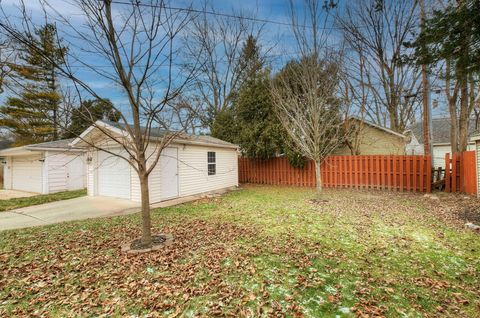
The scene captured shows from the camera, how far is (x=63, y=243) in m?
4.50

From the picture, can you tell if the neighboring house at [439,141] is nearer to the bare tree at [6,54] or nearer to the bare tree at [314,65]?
the bare tree at [314,65]

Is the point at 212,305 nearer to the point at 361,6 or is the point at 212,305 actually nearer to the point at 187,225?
the point at 187,225

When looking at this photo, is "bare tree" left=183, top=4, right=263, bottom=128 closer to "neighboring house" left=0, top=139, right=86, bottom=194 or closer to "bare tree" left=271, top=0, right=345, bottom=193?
"neighboring house" left=0, top=139, right=86, bottom=194

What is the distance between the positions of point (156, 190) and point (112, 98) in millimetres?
4406

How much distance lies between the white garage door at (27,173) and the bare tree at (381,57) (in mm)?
19300

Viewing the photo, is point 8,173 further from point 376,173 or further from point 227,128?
point 376,173

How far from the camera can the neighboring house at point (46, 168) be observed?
1216cm

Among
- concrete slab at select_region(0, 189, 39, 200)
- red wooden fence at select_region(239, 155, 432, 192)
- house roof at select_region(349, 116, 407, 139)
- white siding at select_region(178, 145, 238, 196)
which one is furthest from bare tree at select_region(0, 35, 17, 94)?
house roof at select_region(349, 116, 407, 139)

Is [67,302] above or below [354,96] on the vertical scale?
below

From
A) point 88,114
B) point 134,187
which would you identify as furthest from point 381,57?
point 88,114

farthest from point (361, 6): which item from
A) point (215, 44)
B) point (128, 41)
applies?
point (128, 41)

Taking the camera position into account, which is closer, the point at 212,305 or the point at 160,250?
the point at 212,305

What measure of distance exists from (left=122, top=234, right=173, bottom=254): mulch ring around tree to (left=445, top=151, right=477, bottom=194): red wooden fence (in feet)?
33.5

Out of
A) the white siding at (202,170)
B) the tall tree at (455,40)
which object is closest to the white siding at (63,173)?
the white siding at (202,170)
